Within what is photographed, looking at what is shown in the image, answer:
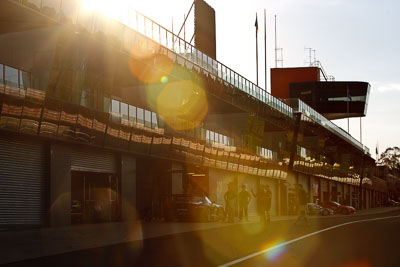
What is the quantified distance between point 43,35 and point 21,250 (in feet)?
35.4

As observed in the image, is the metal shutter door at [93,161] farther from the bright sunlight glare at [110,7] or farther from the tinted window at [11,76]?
the bright sunlight glare at [110,7]

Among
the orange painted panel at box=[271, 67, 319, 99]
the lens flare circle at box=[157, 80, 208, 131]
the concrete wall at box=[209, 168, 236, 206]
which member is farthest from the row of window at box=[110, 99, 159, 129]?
the orange painted panel at box=[271, 67, 319, 99]

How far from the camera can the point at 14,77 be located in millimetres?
21766

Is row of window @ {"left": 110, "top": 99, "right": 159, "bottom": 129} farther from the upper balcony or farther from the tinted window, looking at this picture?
the tinted window

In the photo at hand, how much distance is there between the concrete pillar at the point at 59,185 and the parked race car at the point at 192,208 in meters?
5.57

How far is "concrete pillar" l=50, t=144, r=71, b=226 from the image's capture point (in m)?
24.7

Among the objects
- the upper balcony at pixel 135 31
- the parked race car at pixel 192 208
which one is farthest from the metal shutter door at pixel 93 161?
A: the upper balcony at pixel 135 31

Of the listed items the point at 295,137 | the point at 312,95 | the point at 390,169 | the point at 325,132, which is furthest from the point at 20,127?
the point at 390,169

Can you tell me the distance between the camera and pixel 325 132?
70.2 meters

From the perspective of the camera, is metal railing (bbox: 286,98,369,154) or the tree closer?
metal railing (bbox: 286,98,369,154)

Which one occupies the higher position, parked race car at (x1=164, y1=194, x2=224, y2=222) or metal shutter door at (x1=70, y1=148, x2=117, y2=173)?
metal shutter door at (x1=70, y1=148, x2=117, y2=173)

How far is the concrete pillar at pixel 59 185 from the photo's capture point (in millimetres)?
24703

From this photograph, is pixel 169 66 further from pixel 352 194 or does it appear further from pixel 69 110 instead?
pixel 352 194

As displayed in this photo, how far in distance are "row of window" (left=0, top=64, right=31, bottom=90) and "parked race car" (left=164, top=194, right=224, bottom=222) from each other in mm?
9659
